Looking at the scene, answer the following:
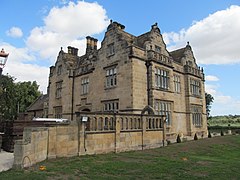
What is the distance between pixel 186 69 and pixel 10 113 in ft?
99.7

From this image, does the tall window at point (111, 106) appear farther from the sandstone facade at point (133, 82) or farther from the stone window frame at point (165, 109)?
the stone window frame at point (165, 109)

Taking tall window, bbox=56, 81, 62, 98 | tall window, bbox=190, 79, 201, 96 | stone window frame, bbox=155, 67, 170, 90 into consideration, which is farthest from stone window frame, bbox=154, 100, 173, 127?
tall window, bbox=56, 81, 62, 98

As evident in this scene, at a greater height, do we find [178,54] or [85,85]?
[178,54]

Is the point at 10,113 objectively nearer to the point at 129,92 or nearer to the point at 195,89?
the point at 129,92

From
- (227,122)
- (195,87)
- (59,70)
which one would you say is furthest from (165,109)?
(227,122)

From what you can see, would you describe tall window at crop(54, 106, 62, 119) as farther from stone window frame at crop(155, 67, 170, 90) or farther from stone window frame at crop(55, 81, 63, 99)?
stone window frame at crop(155, 67, 170, 90)

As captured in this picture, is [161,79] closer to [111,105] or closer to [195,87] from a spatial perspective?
[111,105]

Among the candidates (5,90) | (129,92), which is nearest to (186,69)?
(129,92)

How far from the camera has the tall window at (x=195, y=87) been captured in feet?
92.4

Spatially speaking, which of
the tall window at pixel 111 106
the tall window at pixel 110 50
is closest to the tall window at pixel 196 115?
the tall window at pixel 111 106

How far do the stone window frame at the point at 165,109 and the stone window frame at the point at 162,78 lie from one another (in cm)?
156

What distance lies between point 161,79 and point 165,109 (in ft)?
10.3

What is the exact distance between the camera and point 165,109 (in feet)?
75.3

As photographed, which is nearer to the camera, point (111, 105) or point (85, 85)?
point (111, 105)
